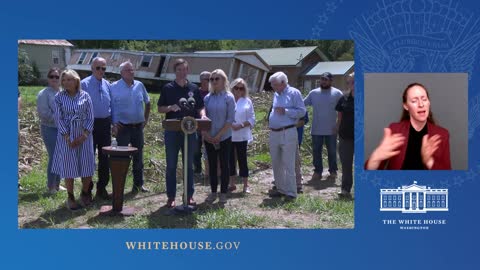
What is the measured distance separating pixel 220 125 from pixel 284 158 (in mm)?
574

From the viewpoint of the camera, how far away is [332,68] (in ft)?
14.3

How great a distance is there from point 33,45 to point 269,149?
194 cm

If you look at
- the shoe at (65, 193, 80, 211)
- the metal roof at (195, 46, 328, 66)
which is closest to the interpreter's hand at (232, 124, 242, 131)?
the metal roof at (195, 46, 328, 66)

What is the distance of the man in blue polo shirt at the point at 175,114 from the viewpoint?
4555 mm

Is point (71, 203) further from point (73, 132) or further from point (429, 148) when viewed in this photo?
point (429, 148)

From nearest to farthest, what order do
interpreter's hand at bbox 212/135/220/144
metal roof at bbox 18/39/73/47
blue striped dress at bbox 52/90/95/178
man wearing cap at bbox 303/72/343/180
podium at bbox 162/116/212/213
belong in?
1. metal roof at bbox 18/39/73/47
2. man wearing cap at bbox 303/72/343/180
3. podium at bbox 162/116/212/213
4. blue striped dress at bbox 52/90/95/178
5. interpreter's hand at bbox 212/135/220/144

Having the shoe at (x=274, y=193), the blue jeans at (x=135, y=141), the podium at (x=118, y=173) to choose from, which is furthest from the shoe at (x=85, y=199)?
the shoe at (x=274, y=193)

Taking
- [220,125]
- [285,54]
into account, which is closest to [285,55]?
[285,54]

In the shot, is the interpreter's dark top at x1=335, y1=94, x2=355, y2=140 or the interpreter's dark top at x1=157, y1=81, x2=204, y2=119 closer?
the interpreter's dark top at x1=335, y1=94, x2=355, y2=140

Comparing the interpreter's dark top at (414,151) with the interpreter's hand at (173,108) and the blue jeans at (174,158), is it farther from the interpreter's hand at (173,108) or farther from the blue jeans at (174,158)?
the interpreter's hand at (173,108)

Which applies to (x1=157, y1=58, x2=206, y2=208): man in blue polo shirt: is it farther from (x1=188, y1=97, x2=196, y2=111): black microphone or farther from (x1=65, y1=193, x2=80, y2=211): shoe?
(x1=65, y1=193, x2=80, y2=211): shoe

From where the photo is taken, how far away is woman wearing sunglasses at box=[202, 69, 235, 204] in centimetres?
463

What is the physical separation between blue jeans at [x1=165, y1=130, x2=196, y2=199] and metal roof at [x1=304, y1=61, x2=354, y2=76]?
3.52 ft

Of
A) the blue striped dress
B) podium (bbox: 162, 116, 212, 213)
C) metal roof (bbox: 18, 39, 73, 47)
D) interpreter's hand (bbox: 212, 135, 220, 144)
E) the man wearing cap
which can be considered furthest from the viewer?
interpreter's hand (bbox: 212, 135, 220, 144)
